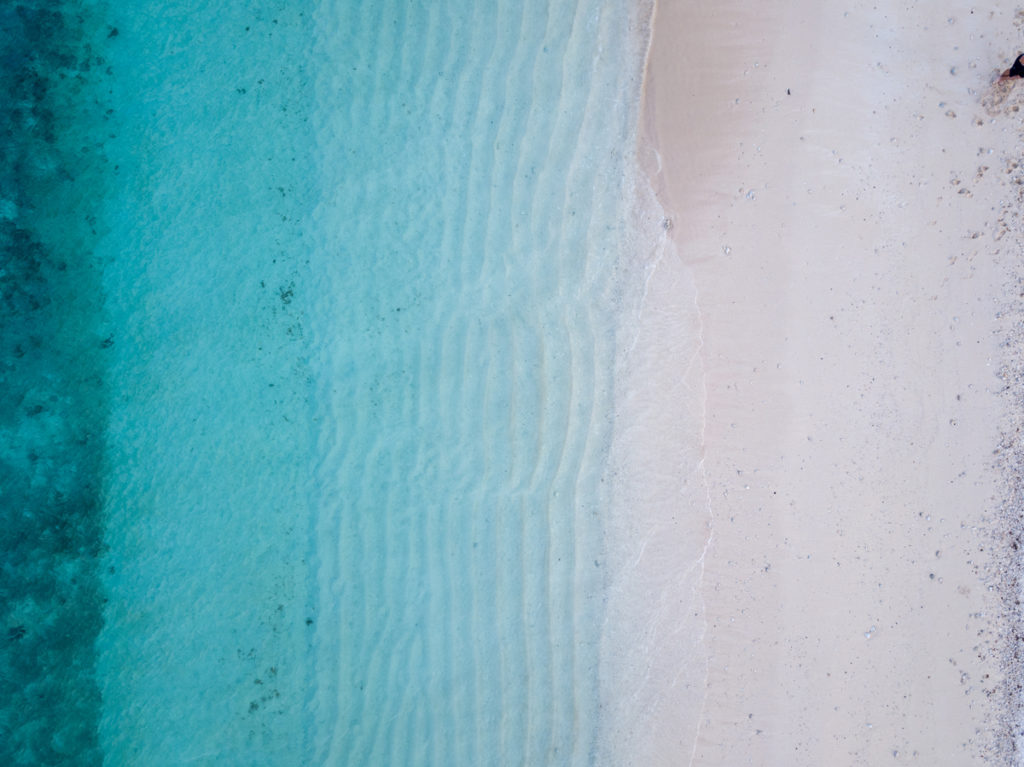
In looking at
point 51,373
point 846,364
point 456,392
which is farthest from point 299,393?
point 846,364

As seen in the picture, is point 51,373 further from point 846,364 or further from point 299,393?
point 846,364

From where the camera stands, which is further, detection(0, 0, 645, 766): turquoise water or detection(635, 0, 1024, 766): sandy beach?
detection(635, 0, 1024, 766): sandy beach

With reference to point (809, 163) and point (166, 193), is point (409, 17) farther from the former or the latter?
point (809, 163)

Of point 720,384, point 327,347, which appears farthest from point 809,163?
point 327,347

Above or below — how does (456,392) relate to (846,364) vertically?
below

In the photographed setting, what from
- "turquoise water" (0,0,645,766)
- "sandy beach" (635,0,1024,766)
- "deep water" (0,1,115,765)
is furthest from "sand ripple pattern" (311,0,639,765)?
"deep water" (0,1,115,765)

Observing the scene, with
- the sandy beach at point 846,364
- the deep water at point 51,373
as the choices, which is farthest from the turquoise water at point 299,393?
the sandy beach at point 846,364

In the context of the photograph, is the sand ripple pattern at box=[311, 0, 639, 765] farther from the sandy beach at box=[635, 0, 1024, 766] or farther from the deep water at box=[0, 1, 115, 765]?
the deep water at box=[0, 1, 115, 765]
